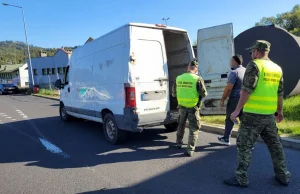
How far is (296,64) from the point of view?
8961 millimetres

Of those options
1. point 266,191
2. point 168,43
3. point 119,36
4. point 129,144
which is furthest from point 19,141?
point 266,191

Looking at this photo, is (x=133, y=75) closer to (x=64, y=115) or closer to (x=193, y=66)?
(x=193, y=66)

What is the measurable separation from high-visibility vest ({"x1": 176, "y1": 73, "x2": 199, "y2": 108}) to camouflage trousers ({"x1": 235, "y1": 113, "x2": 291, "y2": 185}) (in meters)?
1.53

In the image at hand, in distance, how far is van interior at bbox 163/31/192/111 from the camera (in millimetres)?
6477

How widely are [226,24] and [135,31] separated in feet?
9.01

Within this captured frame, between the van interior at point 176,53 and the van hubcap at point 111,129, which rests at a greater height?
the van interior at point 176,53

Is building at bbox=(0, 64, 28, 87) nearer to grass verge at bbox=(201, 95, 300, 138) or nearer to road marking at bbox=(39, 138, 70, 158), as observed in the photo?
road marking at bbox=(39, 138, 70, 158)

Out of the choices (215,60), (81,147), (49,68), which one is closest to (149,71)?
(81,147)

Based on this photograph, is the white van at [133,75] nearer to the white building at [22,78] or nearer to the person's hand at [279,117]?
the person's hand at [279,117]

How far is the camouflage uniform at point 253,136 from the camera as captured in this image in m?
3.47

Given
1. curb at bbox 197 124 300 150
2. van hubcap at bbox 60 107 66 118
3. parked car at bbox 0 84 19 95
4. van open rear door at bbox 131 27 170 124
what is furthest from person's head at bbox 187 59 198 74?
parked car at bbox 0 84 19 95

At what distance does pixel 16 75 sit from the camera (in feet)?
228

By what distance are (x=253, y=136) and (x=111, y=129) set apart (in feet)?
11.6

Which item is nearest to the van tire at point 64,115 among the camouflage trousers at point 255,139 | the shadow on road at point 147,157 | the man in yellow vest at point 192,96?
the shadow on road at point 147,157
